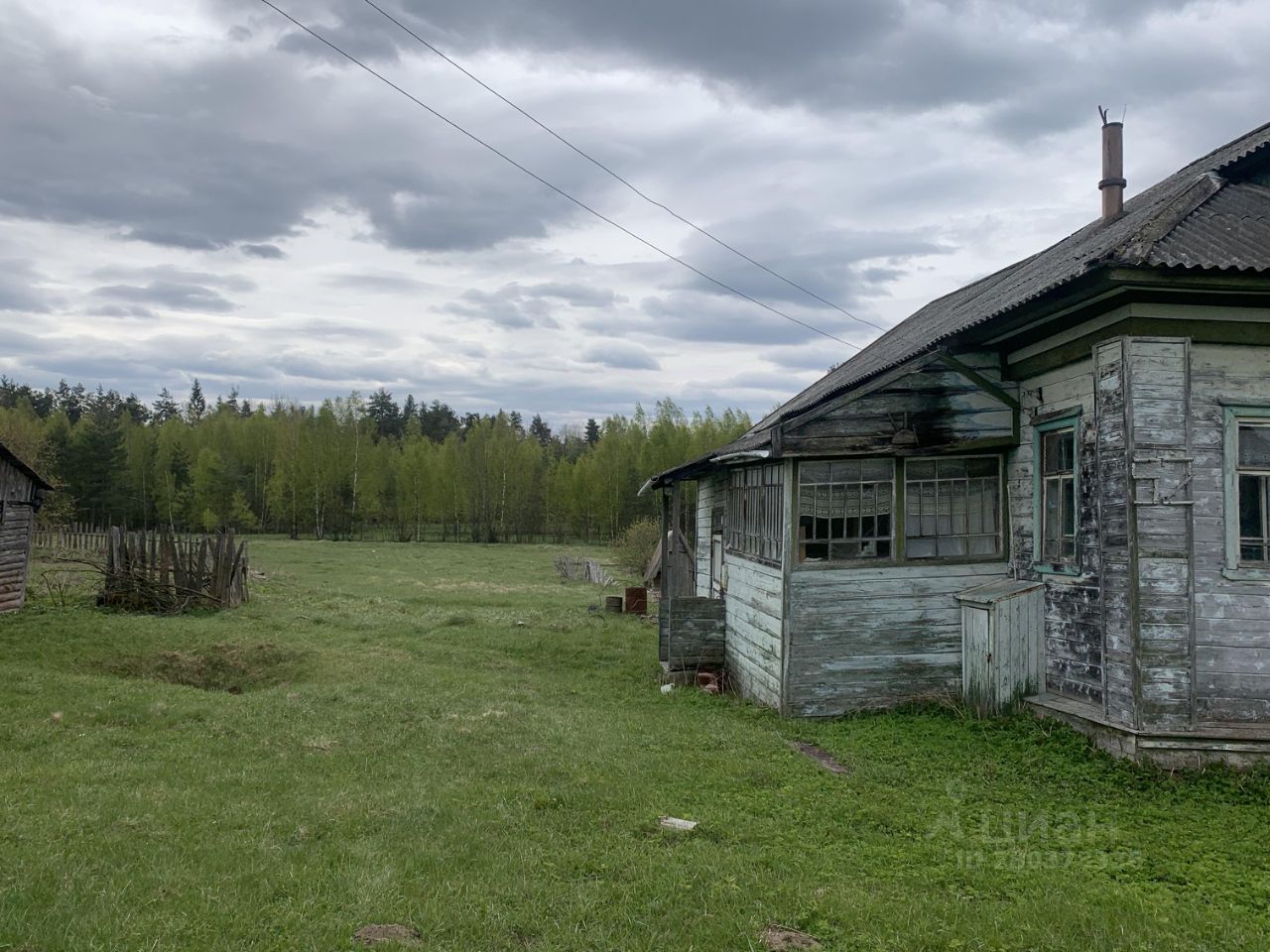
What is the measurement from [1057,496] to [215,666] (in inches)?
477

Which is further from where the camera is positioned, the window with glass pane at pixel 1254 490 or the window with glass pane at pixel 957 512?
the window with glass pane at pixel 957 512

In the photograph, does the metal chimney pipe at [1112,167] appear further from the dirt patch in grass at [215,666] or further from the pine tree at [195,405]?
the pine tree at [195,405]

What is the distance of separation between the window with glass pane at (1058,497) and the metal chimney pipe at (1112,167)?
3974 millimetres

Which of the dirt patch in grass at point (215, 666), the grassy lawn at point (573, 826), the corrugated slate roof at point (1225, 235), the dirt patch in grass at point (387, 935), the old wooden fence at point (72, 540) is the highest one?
the corrugated slate roof at point (1225, 235)

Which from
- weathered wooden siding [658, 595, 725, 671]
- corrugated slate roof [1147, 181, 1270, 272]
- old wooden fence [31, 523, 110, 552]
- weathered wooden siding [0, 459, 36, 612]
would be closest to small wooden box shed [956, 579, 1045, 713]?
corrugated slate roof [1147, 181, 1270, 272]

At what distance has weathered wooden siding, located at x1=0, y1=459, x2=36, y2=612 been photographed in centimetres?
1861

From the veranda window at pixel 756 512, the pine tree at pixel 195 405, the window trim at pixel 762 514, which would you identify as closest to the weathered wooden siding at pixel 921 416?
the window trim at pixel 762 514

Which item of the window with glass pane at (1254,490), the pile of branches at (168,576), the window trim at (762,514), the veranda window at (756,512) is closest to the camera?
the window with glass pane at (1254,490)

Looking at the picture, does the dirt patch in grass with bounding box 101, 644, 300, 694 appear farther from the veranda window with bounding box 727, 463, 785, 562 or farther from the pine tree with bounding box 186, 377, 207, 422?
the pine tree with bounding box 186, 377, 207, 422

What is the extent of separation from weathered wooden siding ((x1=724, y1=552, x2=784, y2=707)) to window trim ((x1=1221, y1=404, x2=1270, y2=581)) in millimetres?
4466

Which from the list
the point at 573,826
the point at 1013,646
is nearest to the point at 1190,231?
the point at 1013,646

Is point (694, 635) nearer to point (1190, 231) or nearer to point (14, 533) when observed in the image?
point (1190, 231)

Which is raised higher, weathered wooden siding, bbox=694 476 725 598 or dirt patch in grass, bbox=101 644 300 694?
weathered wooden siding, bbox=694 476 725 598

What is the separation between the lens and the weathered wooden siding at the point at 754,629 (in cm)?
1063
